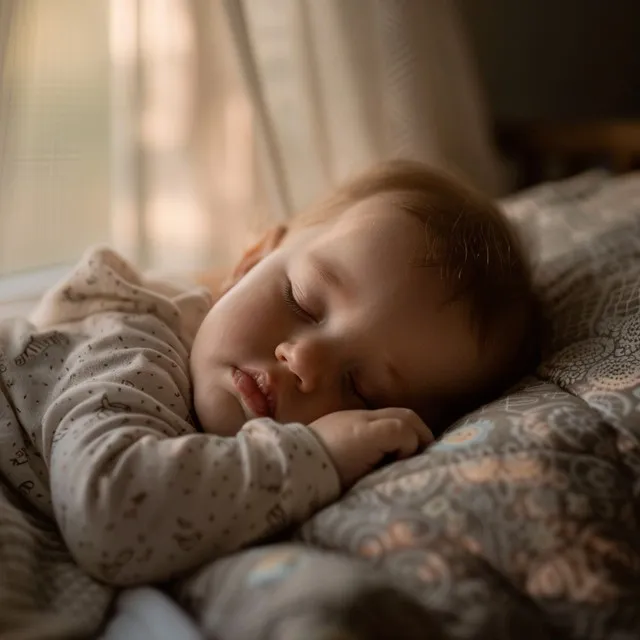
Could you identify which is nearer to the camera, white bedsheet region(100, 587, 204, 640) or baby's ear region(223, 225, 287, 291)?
white bedsheet region(100, 587, 204, 640)

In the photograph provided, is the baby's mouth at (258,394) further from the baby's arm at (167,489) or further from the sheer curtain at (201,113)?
the sheer curtain at (201,113)

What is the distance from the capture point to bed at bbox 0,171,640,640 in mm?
556

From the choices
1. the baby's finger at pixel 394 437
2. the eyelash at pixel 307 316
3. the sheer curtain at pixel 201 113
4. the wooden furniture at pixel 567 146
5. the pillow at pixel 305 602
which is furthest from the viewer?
the wooden furniture at pixel 567 146

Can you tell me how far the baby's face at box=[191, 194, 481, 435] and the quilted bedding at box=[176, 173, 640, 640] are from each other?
90 millimetres

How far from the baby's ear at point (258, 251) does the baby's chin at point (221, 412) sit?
0.81 ft

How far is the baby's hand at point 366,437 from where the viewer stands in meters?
0.76

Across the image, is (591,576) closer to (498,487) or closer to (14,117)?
(498,487)

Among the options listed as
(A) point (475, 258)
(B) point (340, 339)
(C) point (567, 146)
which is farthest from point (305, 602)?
(C) point (567, 146)

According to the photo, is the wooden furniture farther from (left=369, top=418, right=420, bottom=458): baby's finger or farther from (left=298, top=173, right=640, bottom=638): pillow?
Answer: (left=369, top=418, right=420, bottom=458): baby's finger

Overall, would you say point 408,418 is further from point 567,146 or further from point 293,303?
point 567,146

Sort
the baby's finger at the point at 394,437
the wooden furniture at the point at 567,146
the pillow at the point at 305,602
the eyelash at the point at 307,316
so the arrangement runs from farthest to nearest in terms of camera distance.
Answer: the wooden furniture at the point at 567,146, the eyelash at the point at 307,316, the baby's finger at the point at 394,437, the pillow at the point at 305,602

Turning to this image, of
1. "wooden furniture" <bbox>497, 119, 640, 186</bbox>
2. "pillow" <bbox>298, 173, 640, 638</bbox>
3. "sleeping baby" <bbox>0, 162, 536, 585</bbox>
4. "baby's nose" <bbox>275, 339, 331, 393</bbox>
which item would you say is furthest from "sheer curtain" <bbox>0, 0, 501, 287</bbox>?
"pillow" <bbox>298, 173, 640, 638</bbox>

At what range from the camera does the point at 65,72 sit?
1.29 m

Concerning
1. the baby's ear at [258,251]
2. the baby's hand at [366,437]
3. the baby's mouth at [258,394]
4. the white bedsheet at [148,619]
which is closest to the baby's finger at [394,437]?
the baby's hand at [366,437]
